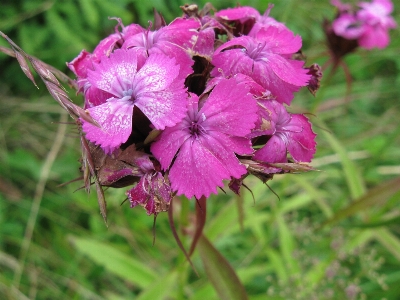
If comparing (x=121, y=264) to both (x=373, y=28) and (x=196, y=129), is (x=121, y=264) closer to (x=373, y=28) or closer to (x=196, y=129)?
(x=196, y=129)

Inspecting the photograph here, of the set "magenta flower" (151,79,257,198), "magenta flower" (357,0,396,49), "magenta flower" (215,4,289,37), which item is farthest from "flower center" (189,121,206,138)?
"magenta flower" (357,0,396,49)

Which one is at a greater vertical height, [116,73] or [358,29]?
[116,73]

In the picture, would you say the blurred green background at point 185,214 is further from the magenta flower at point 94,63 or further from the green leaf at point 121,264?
the magenta flower at point 94,63

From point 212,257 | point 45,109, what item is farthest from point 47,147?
point 212,257

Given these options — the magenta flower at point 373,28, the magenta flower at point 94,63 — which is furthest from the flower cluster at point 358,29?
the magenta flower at point 94,63

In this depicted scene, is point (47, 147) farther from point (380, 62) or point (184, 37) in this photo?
point (380, 62)

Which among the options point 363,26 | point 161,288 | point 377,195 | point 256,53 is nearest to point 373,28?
point 363,26
